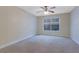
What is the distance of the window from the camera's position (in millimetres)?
2482

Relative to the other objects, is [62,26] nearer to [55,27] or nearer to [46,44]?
[55,27]

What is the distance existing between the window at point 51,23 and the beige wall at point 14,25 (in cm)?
62

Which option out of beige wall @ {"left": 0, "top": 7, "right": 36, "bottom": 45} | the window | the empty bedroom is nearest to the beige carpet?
the empty bedroom

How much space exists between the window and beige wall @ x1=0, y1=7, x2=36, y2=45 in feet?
2.04

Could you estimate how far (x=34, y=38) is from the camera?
2830mm

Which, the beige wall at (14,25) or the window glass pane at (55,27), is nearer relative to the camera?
the window glass pane at (55,27)

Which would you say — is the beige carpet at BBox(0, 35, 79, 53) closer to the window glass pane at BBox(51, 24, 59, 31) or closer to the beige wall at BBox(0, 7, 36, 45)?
the window glass pane at BBox(51, 24, 59, 31)

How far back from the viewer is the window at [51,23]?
8.14ft

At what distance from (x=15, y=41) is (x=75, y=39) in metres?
1.73

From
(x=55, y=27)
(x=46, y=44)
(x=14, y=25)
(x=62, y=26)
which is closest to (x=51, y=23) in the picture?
(x=55, y=27)

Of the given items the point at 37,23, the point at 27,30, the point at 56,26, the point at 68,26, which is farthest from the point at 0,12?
the point at 68,26

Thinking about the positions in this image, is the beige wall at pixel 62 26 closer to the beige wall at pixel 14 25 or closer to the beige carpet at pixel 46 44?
the beige carpet at pixel 46 44

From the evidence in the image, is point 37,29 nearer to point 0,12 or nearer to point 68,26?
point 68,26

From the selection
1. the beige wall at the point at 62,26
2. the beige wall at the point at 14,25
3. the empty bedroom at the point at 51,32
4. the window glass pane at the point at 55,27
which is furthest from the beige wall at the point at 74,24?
the beige wall at the point at 14,25
